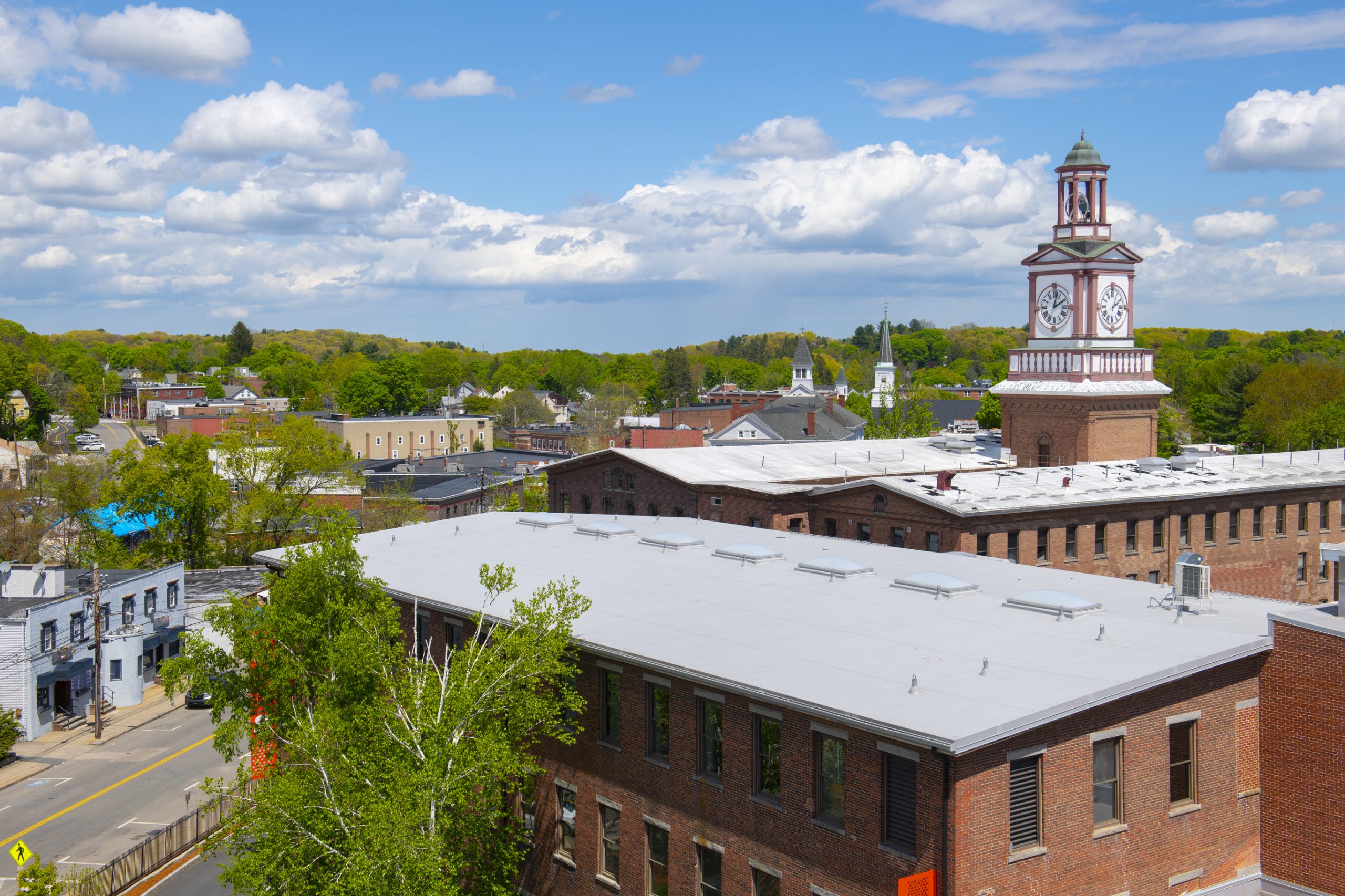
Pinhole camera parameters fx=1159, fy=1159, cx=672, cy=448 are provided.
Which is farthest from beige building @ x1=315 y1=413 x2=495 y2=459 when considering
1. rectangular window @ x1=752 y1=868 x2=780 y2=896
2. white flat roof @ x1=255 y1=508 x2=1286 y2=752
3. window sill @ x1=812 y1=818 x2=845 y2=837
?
window sill @ x1=812 y1=818 x2=845 y2=837

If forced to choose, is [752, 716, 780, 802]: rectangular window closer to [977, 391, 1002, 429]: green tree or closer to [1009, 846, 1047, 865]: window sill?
[1009, 846, 1047, 865]: window sill

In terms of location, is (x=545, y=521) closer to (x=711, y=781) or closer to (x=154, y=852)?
(x=154, y=852)

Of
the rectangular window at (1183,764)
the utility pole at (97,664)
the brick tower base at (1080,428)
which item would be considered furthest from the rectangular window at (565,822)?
the brick tower base at (1080,428)

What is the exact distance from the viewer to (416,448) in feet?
505

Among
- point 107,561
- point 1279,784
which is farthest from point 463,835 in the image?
point 107,561

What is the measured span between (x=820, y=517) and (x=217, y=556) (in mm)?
45865

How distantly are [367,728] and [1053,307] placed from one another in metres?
50.9

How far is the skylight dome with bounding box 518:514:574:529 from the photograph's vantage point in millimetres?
41844

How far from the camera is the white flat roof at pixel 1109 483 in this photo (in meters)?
47.7

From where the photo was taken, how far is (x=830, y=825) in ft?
68.7

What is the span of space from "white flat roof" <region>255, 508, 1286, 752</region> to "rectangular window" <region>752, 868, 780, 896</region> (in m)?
3.53

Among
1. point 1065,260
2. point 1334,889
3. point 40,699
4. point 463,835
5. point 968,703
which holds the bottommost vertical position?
point 40,699

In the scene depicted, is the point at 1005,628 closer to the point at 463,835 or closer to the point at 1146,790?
the point at 1146,790

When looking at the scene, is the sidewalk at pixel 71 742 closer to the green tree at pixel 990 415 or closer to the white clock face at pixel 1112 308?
the white clock face at pixel 1112 308
